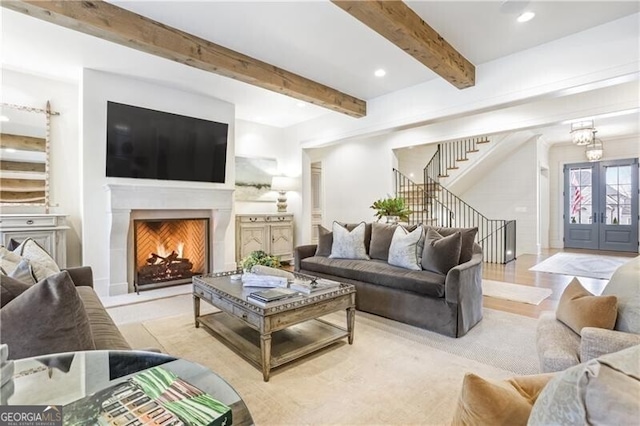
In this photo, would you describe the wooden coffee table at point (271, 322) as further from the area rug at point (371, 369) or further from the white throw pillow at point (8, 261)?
the white throw pillow at point (8, 261)

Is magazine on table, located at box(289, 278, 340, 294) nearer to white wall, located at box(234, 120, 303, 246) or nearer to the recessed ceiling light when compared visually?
the recessed ceiling light

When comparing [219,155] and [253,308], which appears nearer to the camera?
[253,308]

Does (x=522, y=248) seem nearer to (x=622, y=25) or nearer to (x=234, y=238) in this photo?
(x=622, y=25)

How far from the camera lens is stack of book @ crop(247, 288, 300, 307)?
2.28 metres

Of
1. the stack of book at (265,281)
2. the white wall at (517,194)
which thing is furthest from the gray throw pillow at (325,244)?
the white wall at (517,194)

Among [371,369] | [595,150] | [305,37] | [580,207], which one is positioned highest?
[305,37]

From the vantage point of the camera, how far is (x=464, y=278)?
2838 mm

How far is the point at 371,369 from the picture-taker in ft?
7.45

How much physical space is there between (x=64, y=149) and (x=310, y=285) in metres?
4.09

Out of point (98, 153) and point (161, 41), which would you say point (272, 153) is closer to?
point (98, 153)

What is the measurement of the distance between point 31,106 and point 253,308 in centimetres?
432

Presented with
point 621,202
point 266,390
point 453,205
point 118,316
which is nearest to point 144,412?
point 266,390

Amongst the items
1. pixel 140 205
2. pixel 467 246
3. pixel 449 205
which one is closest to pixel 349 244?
pixel 467 246

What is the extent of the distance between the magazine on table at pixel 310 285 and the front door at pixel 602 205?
9010 mm
